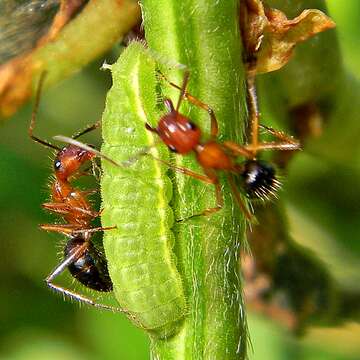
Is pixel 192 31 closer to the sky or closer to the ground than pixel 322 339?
closer to the sky

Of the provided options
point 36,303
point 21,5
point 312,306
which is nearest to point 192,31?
point 21,5

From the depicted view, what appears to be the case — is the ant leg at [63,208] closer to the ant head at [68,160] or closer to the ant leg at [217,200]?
the ant head at [68,160]

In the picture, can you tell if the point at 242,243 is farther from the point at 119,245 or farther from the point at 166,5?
the point at 166,5

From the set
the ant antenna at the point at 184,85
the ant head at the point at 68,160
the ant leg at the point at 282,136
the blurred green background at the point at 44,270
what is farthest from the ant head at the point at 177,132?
the blurred green background at the point at 44,270

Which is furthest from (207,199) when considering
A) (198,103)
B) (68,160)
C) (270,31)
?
(68,160)

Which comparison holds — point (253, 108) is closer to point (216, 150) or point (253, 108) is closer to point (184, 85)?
point (216, 150)

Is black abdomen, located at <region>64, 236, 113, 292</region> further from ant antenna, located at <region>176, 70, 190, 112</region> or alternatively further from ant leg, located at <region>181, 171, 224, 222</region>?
ant antenna, located at <region>176, 70, 190, 112</region>
